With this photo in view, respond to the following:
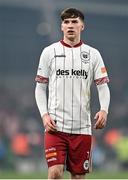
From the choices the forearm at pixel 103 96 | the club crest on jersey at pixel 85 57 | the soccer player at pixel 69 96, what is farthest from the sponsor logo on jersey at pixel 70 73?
the forearm at pixel 103 96

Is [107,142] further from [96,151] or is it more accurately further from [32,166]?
[32,166]

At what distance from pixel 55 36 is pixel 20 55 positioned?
1349mm

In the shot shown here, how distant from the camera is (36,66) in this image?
2023cm

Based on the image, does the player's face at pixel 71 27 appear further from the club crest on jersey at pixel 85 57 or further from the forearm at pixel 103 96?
the forearm at pixel 103 96

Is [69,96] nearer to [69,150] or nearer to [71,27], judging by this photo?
[69,150]

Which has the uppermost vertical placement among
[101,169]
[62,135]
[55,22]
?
[55,22]

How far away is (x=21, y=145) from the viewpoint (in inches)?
753

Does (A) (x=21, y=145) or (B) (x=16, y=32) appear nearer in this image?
(A) (x=21, y=145)

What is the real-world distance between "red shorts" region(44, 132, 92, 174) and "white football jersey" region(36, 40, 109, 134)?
66 mm

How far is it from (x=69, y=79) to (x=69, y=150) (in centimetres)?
65

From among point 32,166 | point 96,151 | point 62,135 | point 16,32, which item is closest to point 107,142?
point 96,151

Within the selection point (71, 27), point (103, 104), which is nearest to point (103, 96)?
point (103, 104)

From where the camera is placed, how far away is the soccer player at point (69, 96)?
341 inches

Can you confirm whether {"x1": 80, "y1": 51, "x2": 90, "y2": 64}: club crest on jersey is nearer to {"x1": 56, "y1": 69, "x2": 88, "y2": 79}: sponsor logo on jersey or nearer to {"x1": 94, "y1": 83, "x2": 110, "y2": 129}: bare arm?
{"x1": 56, "y1": 69, "x2": 88, "y2": 79}: sponsor logo on jersey
